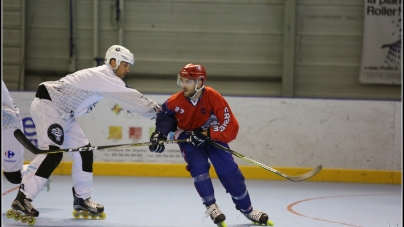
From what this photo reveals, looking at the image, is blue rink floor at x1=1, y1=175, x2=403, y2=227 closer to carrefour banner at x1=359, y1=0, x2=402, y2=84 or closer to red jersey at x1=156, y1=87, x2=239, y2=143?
red jersey at x1=156, y1=87, x2=239, y2=143

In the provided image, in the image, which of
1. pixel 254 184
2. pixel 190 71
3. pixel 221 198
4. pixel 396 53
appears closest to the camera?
pixel 190 71

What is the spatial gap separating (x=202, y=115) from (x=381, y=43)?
19.2 ft

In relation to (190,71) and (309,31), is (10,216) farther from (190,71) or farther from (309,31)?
(309,31)

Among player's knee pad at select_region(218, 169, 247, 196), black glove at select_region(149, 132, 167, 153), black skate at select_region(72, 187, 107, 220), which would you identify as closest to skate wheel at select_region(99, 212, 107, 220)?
black skate at select_region(72, 187, 107, 220)

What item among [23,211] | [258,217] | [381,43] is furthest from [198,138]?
[381,43]

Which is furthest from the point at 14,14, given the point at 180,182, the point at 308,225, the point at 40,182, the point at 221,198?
the point at 308,225

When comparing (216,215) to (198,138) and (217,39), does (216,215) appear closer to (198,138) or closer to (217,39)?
(198,138)

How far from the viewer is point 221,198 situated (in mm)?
6098

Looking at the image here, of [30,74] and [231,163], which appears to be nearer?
[231,163]

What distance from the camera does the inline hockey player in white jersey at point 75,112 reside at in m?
4.51

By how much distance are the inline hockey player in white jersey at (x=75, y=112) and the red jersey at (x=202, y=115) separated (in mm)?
201

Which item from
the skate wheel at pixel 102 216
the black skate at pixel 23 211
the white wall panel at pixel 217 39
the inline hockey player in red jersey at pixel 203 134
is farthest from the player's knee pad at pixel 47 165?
the white wall panel at pixel 217 39

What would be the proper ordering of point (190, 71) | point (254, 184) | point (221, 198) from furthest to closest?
point (254, 184) → point (221, 198) → point (190, 71)

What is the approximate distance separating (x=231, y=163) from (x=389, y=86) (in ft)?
19.9
